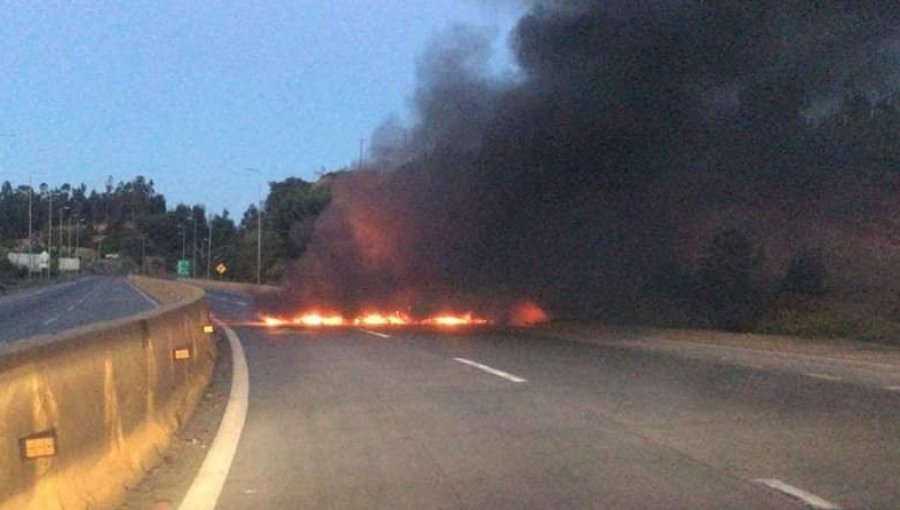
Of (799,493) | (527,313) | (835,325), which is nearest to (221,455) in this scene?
(799,493)

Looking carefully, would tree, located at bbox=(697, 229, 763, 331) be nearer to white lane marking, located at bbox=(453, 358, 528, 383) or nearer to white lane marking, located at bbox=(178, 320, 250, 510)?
white lane marking, located at bbox=(453, 358, 528, 383)

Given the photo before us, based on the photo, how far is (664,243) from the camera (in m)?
47.9

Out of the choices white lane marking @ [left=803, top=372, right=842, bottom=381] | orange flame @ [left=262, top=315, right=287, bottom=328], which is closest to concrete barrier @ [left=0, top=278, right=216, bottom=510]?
white lane marking @ [left=803, top=372, right=842, bottom=381]

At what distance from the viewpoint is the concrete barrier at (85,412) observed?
7527 millimetres

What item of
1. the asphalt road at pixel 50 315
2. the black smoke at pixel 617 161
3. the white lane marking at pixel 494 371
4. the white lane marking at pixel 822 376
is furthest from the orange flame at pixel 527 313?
the white lane marking at pixel 822 376

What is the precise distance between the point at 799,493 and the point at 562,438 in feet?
11.5

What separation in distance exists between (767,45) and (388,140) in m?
14.8

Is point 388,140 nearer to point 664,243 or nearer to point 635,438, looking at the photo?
point 664,243

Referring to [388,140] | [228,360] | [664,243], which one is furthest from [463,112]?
[228,360]

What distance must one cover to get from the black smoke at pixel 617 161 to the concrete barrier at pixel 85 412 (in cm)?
3284

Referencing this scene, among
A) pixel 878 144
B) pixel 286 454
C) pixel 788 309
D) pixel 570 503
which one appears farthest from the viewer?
pixel 878 144

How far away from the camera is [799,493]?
10.1 meters

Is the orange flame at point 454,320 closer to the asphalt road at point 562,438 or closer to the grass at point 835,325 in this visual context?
the grass at point 835,325

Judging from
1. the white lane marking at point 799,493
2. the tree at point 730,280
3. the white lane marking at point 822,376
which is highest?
the tree at point 730,280
